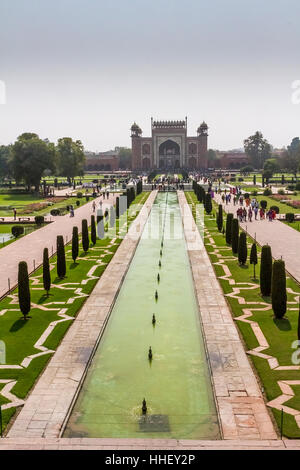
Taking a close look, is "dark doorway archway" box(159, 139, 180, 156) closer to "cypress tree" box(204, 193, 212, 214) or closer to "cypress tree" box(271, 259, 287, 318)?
"cypress tree" box(204, 193, 212, 214)

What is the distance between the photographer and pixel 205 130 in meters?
102

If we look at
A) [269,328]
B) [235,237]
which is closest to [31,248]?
[235,237]

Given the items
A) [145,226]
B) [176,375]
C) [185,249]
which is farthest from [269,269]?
[145,226]

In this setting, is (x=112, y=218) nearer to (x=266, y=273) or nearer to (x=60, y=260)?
(x=60, y=260)

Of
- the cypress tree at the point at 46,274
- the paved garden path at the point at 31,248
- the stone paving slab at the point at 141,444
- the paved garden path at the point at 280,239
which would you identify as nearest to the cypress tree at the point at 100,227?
the paved garden path at the point at 31,248

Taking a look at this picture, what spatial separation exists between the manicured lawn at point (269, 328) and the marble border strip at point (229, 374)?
0.22 metres

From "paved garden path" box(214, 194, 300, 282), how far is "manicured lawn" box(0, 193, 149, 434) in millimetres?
7204

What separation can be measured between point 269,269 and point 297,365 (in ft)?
16.7

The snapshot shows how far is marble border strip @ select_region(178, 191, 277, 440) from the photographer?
7903 millimetres

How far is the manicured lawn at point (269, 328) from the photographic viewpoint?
8992 mm

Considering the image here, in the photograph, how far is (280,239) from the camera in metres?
23.9

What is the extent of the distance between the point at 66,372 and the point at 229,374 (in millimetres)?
3340

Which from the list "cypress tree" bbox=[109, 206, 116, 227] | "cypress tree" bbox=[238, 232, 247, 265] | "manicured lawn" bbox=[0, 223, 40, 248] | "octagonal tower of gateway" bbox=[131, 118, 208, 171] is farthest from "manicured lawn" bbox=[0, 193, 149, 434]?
"octagonal tower of gateway" bbox=[131, 118, 208, 171]
